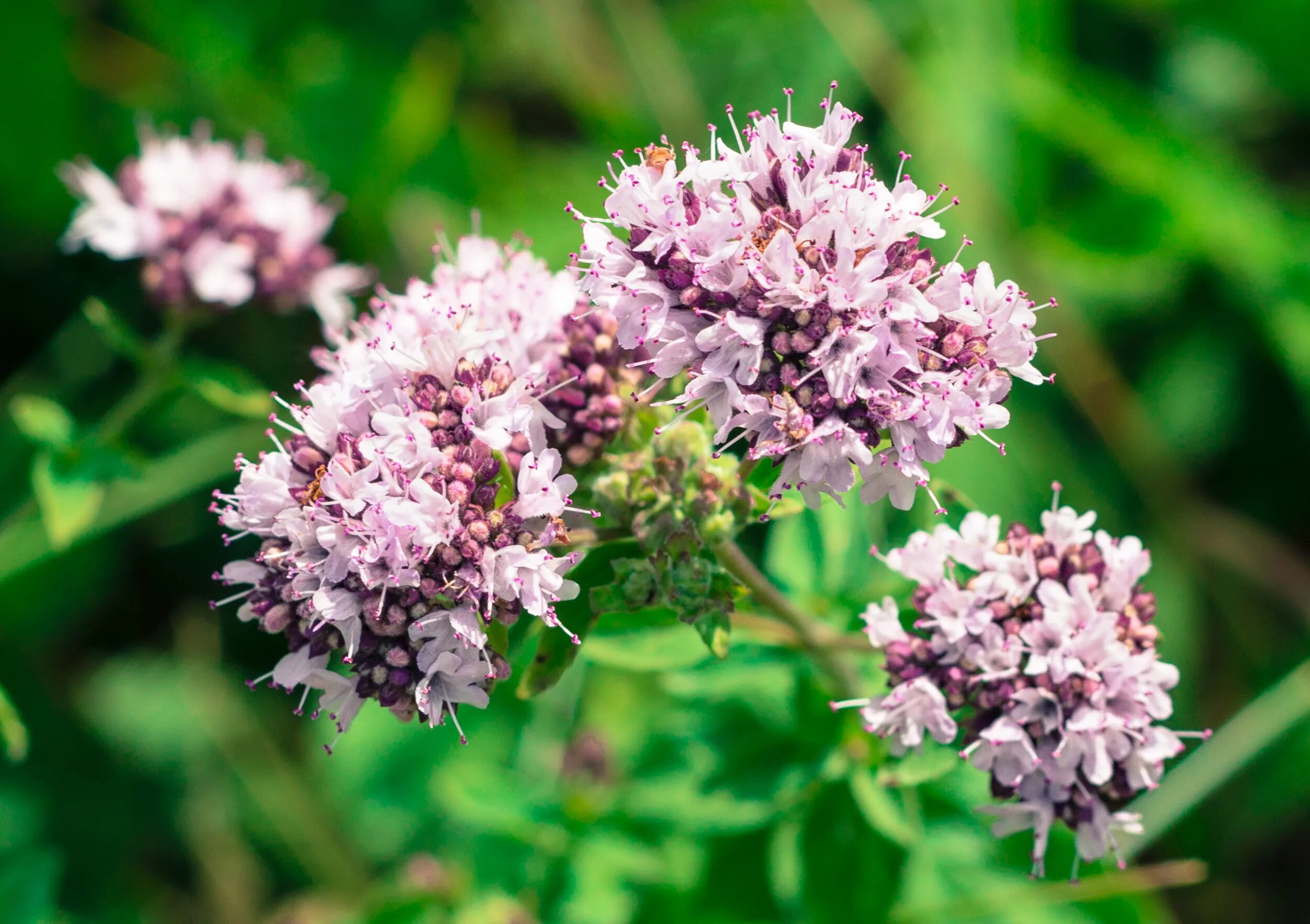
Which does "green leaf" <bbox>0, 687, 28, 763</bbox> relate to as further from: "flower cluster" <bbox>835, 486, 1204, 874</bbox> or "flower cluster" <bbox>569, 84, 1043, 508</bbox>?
"flower cluster" <bbox>835, 486, 1204, 874</bbox>

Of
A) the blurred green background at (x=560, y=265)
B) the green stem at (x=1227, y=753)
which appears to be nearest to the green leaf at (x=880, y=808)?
the blurred green background at (x=560, y=265)

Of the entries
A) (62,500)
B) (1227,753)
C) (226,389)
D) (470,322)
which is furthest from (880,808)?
(62,500)

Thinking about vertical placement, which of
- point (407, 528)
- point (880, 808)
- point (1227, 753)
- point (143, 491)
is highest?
point (143, 491)

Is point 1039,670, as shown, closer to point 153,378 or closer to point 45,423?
point 153,378

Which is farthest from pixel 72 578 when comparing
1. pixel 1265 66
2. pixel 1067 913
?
pixel 1265 66

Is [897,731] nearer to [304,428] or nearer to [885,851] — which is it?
[885,851]

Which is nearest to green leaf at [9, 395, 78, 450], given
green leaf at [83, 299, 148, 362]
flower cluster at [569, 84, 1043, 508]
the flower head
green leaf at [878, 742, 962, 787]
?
green leaf at [83, 299, 148, 362]
